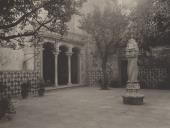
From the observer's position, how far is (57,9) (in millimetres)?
8500

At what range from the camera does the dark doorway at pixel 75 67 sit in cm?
2070

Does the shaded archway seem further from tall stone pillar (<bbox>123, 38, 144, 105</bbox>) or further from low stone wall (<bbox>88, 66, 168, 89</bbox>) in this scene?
tall stone pillar (<bbox>123, 38, 144, 105</bbox>)

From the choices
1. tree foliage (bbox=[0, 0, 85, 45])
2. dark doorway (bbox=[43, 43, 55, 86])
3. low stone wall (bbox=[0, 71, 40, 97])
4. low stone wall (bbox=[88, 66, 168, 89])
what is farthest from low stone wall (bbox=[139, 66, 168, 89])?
tree foliage (bbox=[0, 0, 85, 45])

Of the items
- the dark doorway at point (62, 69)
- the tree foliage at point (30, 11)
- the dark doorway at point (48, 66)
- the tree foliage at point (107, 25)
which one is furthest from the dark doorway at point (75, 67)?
the tree foliage at point (30, 11)

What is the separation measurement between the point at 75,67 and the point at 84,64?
2.66ft

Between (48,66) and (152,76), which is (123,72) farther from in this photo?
(48,66)

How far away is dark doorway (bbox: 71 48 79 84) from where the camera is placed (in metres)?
20.7

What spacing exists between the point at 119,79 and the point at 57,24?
1210 cm

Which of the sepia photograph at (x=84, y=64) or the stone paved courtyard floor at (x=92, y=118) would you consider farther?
the sepia photograph at (x=84, y=64)

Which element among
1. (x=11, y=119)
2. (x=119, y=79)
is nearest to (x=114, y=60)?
(x=119, y=79)

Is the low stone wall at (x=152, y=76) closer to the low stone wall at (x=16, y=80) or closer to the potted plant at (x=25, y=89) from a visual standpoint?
the low stone wall at (x=16, y=80)

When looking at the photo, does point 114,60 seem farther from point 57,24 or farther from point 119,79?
point 57,24

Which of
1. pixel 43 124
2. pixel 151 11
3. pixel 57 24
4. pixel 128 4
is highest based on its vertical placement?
pixel 128 4

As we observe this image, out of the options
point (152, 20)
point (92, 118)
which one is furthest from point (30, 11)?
point (152, 20)
